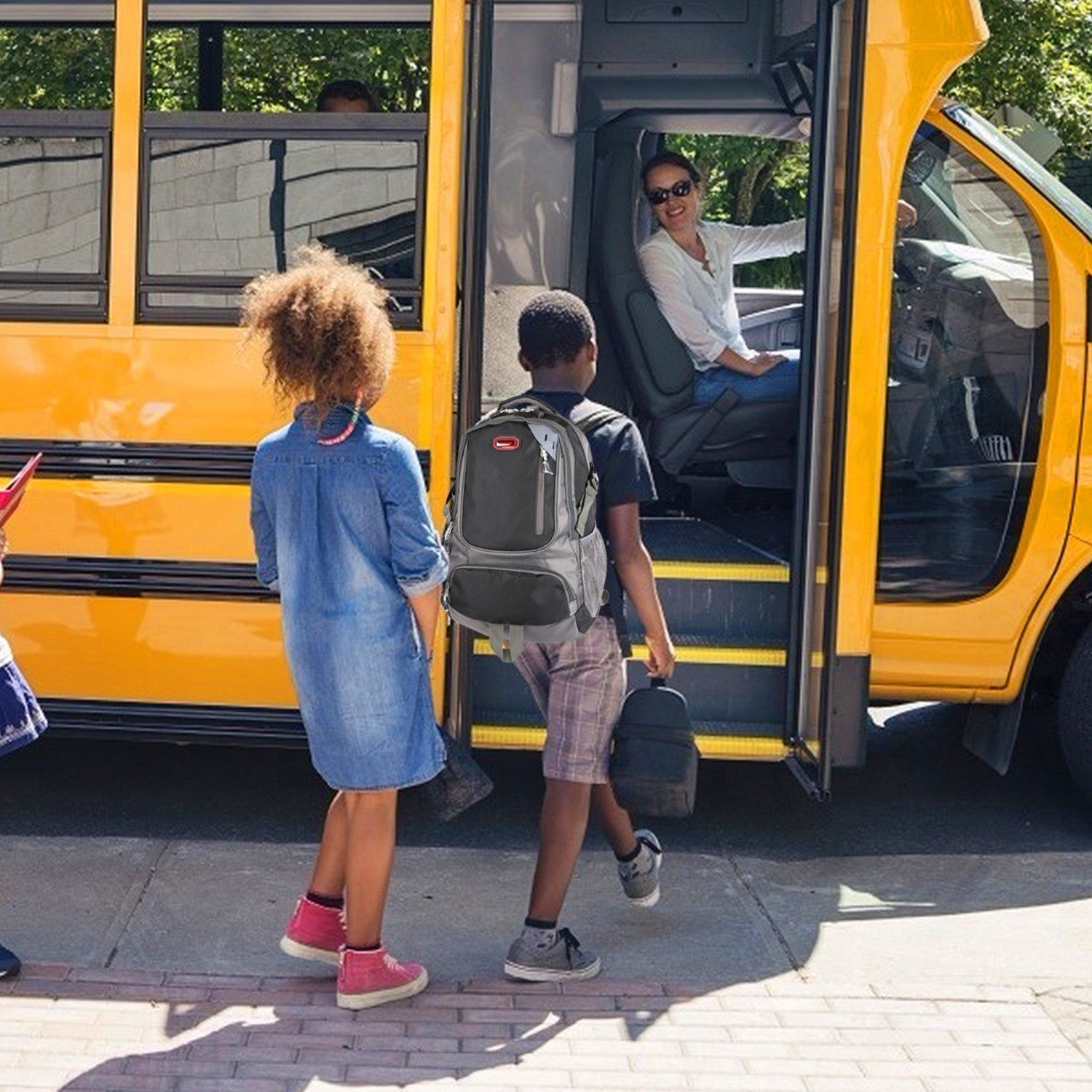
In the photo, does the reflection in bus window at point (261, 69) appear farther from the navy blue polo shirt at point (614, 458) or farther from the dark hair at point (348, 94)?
the navy blue polo shirt at point (614, 458)

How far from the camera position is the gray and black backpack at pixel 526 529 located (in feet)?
14.5

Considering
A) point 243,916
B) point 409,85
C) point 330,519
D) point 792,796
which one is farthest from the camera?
point 792,796

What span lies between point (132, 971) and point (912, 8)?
3.39 m

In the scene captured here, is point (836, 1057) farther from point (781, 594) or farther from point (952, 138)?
point (952, 138)

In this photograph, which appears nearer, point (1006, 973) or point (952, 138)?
point (1006, 973)

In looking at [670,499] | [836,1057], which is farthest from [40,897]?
[670,499]

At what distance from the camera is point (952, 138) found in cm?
593

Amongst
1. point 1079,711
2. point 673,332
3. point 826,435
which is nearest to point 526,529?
point 826,435

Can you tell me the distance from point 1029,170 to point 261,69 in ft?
7.68

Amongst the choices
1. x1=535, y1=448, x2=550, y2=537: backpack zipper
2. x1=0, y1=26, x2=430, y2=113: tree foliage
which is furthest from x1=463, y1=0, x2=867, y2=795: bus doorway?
x1=535, y1=448, x2=550, y2=537: backpack zipper

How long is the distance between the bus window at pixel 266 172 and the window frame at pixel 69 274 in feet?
0.38

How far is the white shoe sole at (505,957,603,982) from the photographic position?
4.72m

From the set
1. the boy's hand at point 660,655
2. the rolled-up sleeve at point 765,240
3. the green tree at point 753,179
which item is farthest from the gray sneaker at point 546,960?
the green tree at point 753,179

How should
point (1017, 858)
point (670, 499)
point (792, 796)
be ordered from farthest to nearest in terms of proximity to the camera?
point (670, 499)
point (792, 796)
point (1017, 858)
